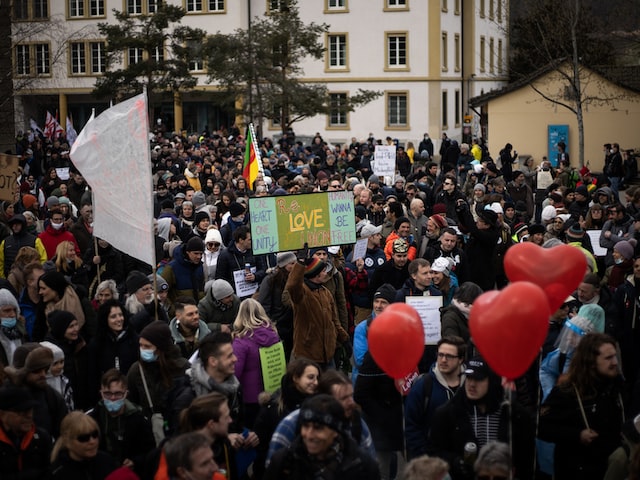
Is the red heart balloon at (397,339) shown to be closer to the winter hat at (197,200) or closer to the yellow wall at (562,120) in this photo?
the winter hat at (197,200)

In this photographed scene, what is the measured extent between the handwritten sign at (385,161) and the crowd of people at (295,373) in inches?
462

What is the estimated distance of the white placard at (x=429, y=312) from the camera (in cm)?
917

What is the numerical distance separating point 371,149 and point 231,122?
2511 centimetres

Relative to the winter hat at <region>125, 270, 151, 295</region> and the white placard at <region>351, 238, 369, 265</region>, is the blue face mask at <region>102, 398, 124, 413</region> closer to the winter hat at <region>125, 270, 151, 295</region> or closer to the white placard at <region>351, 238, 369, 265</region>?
the winter hat at <region>125, 270, 151, 295</region>

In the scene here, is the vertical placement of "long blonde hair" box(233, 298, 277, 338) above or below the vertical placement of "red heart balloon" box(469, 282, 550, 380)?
below

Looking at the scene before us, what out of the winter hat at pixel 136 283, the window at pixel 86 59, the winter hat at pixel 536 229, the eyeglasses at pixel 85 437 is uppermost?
the window at pixel 86 59

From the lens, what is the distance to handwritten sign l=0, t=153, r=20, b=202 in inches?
581

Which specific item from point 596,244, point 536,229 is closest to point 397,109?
point 596,244

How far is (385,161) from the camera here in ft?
83.5

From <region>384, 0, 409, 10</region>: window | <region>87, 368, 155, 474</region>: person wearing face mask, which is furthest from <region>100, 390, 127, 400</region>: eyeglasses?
<region>384, 0, 409, 10</region>: window

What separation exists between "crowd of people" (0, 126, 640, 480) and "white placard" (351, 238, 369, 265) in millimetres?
73

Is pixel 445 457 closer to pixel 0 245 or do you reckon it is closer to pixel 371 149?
pixel 0 245

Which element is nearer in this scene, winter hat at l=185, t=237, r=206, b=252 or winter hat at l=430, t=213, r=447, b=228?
winter hat at l=185, t=237, r=206, b=252

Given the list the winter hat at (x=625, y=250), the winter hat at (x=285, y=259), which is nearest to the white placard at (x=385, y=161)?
the winter hat at (x=625, y=250)
